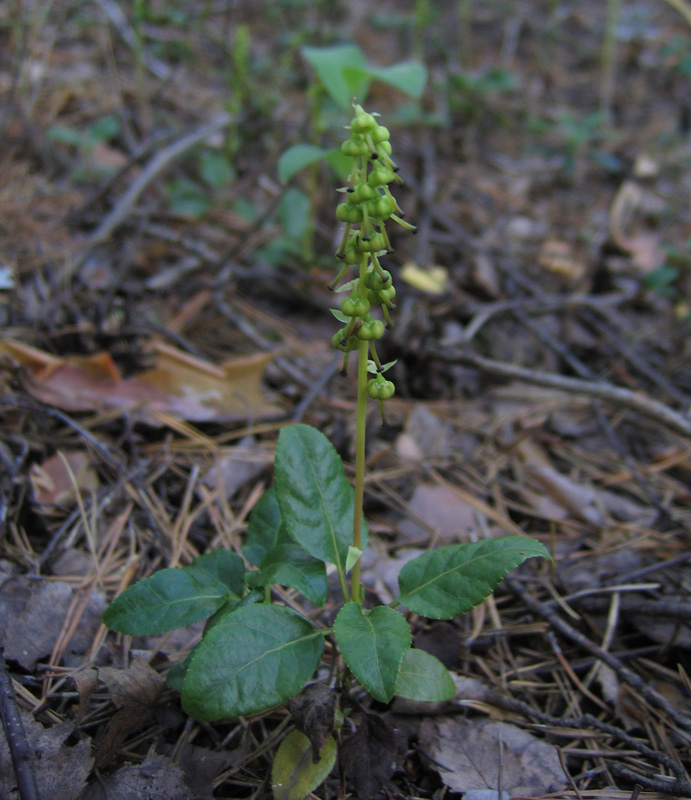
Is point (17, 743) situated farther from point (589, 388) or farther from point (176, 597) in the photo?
point (589, 388)

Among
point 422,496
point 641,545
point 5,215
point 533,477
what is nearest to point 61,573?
point 422,496

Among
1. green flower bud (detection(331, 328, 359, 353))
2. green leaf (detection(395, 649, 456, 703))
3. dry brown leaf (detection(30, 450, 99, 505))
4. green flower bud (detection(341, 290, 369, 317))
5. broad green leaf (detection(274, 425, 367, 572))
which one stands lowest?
dry brown leaf (detection(30, 450, 99, 505))

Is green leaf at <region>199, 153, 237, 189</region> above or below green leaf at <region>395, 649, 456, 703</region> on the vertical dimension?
above

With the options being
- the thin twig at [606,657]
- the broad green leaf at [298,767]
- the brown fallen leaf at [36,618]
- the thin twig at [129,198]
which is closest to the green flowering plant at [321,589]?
the broad green leaf at [298,767]

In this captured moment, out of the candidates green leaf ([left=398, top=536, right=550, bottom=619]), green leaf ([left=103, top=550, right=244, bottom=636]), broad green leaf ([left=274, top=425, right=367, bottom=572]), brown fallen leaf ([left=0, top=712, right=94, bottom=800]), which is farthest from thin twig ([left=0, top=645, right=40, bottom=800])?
green leaf ([left=398, top=536, right=550, bottom=619])

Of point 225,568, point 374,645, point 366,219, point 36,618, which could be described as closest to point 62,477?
point 36,618

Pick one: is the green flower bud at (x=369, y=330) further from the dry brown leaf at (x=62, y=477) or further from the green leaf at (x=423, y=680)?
the dry brown leaf at (x=62, y=477)

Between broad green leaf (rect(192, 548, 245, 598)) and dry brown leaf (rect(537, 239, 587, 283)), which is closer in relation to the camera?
broad green leaf (rect(192, 548, 245, 598))

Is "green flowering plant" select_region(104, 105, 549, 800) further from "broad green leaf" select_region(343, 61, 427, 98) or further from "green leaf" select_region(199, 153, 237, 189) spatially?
"green leaf" select_region(199, 153, 237, 189)
